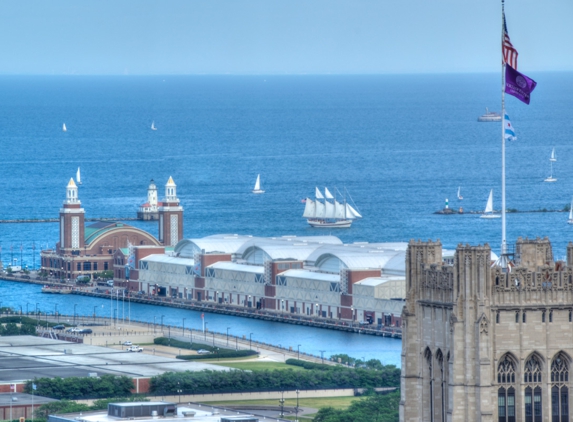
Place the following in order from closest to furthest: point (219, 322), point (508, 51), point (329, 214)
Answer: point (508, 51) < point (219, 322) < point (329, 214)

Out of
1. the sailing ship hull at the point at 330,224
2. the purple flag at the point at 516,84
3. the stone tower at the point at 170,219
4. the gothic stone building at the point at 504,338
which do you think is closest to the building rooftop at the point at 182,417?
the purple flag at the point at 516,84

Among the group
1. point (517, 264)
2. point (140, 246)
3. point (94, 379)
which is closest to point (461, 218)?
point (140, 246)

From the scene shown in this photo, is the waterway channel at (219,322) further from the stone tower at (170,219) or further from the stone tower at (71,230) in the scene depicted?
the stone tower at (170,219)

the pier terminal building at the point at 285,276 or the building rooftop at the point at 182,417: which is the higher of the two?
the pier terminal building at the point at 285,276

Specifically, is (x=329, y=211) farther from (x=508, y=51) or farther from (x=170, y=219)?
(x=508, y=51)

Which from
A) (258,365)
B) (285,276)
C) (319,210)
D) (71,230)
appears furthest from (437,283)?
(319,210)

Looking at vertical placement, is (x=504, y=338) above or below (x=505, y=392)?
above

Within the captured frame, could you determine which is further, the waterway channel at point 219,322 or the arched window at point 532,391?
the waterway channel at point 219,322
